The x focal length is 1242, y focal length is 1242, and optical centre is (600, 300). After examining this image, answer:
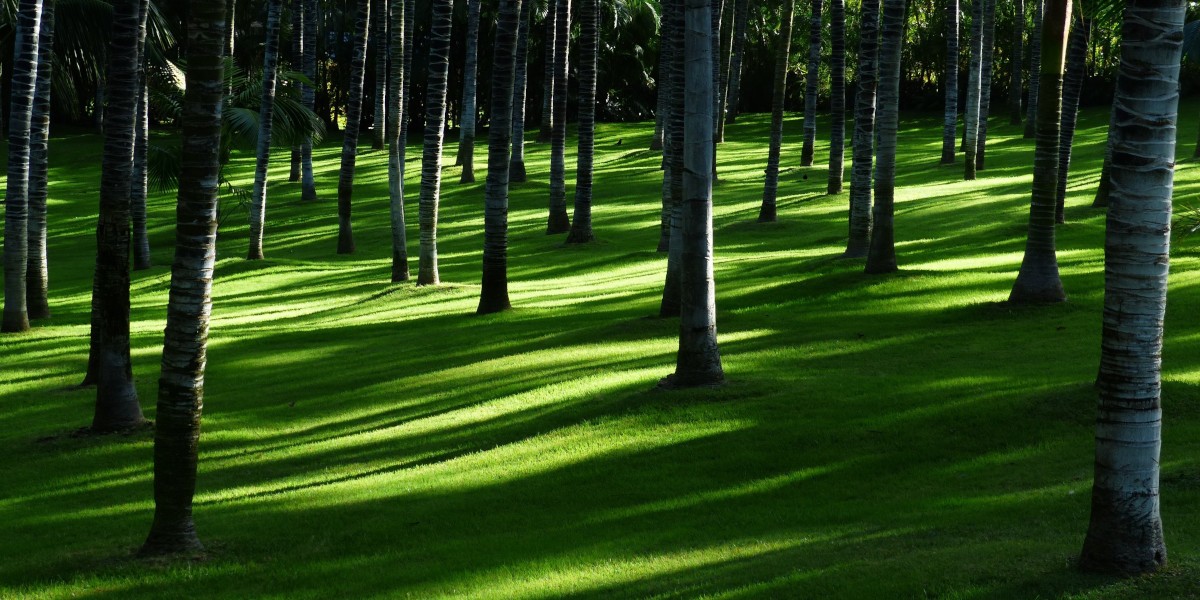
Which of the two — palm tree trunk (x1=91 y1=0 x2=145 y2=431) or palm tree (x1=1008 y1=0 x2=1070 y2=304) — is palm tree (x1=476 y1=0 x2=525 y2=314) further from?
palm tree (x1=1008 y1=0 x2=1070 y2=304)

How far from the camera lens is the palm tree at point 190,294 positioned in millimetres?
9305

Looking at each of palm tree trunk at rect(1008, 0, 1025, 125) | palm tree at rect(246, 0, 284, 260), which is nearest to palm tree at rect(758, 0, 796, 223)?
palm tree at rect(246, 0, 284, 260)

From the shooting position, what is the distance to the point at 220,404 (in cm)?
1563

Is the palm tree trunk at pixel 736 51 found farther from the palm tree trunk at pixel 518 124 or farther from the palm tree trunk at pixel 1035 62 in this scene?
the palm tree trunk at pixel 1035 62

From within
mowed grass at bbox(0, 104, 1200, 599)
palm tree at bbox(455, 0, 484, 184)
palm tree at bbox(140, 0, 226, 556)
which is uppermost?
palm tree at bbox(455, 0, 484, 184)

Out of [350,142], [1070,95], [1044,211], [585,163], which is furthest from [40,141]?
[1070,95]

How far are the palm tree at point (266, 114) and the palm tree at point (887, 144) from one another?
603 inches

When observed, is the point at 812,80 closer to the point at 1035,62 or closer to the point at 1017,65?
the point at 1035,62

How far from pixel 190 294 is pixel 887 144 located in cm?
1309

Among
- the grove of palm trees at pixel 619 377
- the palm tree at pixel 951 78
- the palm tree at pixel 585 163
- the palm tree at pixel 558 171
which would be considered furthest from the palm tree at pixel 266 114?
the palm tree at pixel 951 78

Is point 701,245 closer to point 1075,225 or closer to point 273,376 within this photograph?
point 273,376

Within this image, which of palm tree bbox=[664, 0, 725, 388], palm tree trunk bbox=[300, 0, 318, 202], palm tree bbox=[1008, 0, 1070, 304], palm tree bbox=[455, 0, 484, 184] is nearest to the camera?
palm tree bbox=[664, 0, 725, 388]

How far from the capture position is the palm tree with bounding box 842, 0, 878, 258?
832 inches

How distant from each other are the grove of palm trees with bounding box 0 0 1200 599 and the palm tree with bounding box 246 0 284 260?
0.64 ft
